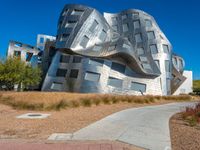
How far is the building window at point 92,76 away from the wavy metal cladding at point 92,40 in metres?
3.26

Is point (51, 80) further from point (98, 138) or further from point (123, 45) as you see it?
point (98, 138)

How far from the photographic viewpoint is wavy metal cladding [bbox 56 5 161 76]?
38312 millimetres

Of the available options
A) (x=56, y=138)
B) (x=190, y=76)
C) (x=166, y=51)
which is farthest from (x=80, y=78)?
(x=190, y=76)

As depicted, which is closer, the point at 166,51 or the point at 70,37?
the point at 70,37

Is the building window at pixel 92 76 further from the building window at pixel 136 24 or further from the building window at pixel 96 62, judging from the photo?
the building window at pixel 136 24

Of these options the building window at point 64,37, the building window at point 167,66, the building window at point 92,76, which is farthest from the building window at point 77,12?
the building window at point 167,66

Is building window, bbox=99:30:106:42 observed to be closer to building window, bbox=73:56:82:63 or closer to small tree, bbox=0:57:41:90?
building window, bbox=73:56:82:63

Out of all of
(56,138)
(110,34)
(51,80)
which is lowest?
(56,138)

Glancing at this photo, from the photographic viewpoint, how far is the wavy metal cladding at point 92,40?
126ft

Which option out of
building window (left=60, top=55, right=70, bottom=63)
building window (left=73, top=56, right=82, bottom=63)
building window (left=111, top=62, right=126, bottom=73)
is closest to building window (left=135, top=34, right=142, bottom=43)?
building window (left=111, top=62, right=126, bottom=73)

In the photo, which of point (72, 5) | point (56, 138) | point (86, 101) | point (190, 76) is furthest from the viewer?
point (190, 76)

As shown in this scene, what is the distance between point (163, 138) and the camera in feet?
24.6

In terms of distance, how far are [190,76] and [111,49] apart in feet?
143

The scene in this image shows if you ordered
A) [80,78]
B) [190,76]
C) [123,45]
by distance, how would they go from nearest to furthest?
[80,78]
[123,45]
[190,76]
